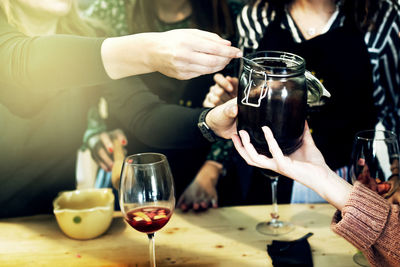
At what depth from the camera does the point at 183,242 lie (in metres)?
1.06

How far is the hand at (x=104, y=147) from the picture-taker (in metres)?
1.67

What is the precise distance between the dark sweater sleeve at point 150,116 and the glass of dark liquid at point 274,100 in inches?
19.6

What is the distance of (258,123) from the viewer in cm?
84

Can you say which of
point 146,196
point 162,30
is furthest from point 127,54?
point 162,30

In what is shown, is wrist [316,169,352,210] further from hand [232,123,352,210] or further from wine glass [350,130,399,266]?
wine glass [350,130,399,266]

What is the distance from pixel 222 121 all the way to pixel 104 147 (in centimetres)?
70

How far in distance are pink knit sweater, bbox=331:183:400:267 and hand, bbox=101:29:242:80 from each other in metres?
0.41

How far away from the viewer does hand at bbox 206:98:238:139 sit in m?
1.13

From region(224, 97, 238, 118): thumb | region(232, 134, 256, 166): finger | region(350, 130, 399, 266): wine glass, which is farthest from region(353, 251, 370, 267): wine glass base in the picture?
region(224, 97, 238, 118): thumb

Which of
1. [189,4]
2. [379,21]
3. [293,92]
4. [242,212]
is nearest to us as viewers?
[293,92]

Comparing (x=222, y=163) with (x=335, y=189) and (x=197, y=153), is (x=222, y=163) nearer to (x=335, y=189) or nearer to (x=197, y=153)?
(x=197, y=153)

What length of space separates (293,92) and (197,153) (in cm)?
101

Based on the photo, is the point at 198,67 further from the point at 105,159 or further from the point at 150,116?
the point at 105,159

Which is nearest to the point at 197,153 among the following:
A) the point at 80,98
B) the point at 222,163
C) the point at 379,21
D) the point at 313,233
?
the point at 222,163
